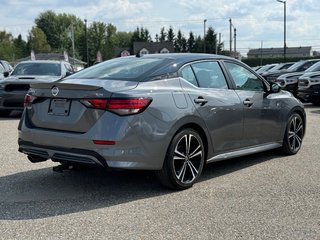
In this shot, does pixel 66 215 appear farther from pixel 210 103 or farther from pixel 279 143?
pixel 279 143

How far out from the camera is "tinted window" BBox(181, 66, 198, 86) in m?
5.91

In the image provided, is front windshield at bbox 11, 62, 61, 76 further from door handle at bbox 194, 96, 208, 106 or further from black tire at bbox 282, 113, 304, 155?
door handle at bbox 194, 96, 208, 106

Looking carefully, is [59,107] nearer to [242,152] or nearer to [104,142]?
[104,142]

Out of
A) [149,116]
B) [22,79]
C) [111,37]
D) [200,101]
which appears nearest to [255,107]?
[200,101]

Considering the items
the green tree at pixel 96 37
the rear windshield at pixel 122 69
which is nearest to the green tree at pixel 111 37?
the green tree at pixel 96 37

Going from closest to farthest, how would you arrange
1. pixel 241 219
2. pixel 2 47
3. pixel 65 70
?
pixel 241 219, pixel 65 70, pixel 2 47

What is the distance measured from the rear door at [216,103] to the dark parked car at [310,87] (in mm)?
11520

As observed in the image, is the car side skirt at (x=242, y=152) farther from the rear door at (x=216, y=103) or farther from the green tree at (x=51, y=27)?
the green tree at (x=51, y=27)

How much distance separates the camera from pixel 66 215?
477cm

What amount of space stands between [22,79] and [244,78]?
849 cm

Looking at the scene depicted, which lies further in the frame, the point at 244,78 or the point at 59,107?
the point at 244,78

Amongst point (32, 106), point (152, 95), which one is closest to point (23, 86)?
point (32, 106)

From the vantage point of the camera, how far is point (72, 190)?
5.71 m

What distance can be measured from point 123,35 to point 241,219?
138045mm
